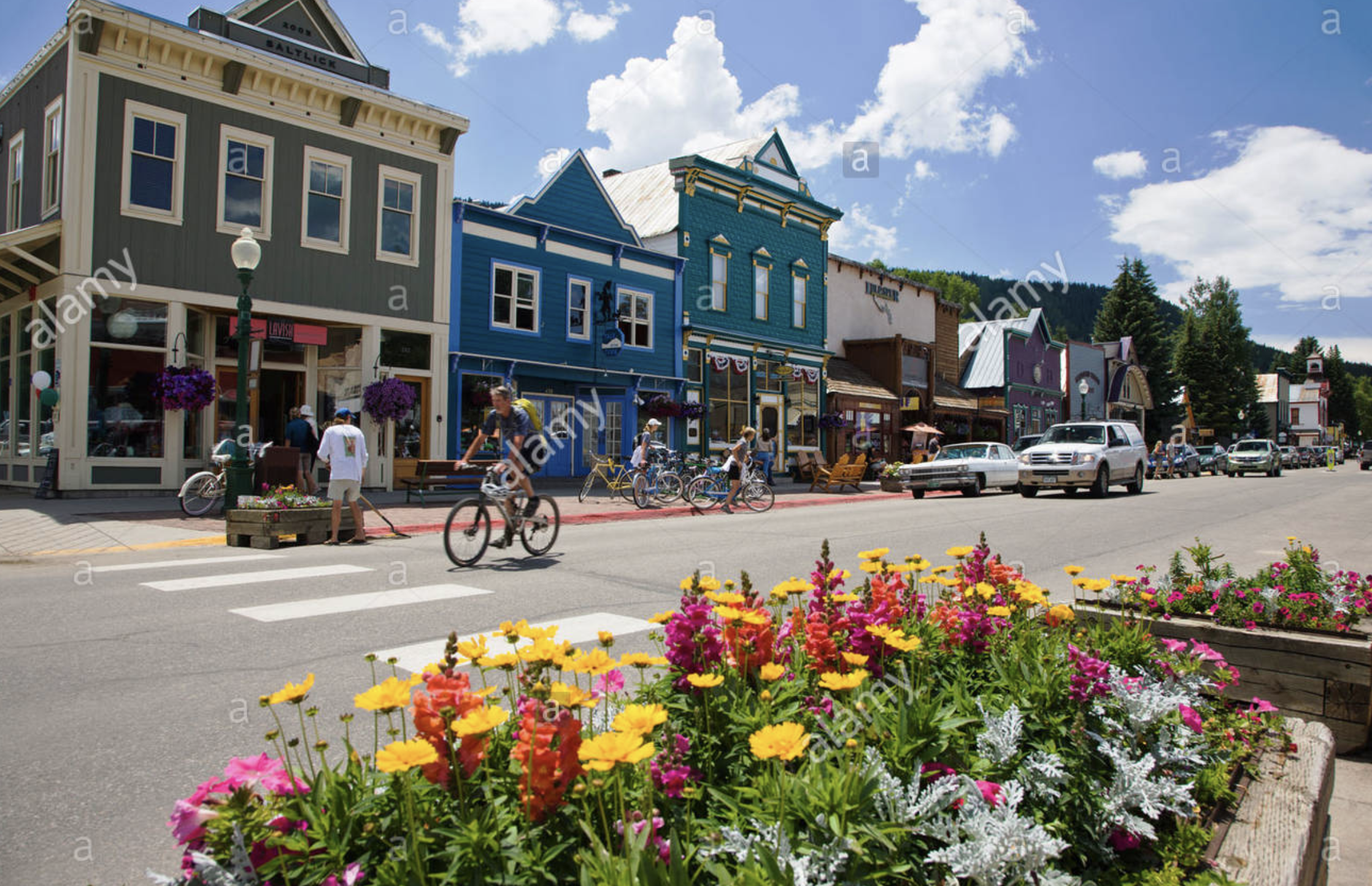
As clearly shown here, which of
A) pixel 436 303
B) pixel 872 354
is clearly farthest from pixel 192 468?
pixel 872 354

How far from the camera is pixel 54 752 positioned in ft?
11.9

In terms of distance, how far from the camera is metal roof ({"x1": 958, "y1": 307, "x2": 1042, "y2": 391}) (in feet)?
154

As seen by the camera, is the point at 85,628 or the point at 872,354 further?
the point at 872,354

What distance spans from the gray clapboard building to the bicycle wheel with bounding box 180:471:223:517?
306 centimetres

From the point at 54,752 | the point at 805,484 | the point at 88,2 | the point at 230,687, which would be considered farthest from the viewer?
the point at 805,484

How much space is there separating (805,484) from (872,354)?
10338 millimetres

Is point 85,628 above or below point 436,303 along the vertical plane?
below

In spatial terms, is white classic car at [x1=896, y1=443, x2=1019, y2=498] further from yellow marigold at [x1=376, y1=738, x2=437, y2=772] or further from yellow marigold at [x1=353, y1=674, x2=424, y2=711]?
yellow marigold at [x1=376, y1=738, x2=437, y2=772]

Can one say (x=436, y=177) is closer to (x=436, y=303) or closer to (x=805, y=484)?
(x=436, y=303)

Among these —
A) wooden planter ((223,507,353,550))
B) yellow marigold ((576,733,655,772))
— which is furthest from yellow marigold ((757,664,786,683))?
wooden planter ((223,507,353,550))

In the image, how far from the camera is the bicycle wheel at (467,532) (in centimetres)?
895

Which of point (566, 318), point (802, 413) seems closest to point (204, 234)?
point (566, 318)

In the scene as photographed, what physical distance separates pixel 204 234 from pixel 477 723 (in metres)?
18.3

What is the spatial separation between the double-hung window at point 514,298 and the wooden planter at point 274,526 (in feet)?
37.9
